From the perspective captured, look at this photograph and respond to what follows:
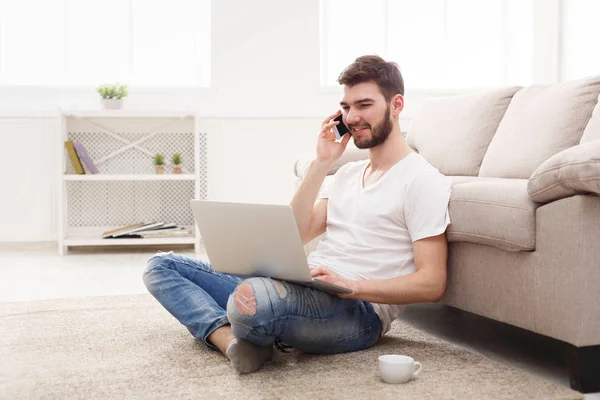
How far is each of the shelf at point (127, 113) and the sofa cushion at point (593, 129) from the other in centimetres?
274

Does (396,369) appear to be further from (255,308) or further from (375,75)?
(375,75)

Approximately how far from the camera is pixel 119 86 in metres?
4.76

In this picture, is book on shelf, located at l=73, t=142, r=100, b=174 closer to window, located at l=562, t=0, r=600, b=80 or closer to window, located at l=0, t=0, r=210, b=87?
window, located at l=0, t=0, r=210, b=87

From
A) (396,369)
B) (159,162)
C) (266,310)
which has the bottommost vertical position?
(396,369)

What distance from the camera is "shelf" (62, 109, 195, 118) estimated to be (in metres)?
4.54

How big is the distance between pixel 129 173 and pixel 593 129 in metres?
3.25

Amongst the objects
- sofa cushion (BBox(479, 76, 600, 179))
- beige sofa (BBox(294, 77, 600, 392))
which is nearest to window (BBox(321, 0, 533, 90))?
sofa cushion (BBox(479, 76, 600, 179))

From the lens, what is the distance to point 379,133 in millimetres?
2014

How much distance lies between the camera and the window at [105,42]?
4895 millimetres

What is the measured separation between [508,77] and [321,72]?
1.36 metres

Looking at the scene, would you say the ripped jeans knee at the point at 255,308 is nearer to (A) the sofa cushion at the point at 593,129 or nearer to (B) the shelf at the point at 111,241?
(A) the sofa cushion at the point at 593,129

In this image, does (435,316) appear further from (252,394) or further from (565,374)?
(252,394)

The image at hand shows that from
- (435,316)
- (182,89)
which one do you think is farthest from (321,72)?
(435,316)

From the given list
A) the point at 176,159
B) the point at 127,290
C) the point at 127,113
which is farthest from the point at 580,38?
the point at 127,290
